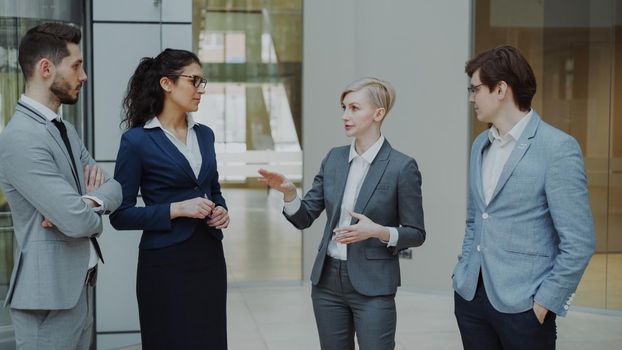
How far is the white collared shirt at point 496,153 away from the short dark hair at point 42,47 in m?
1.67

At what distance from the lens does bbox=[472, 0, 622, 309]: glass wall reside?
8.06 m

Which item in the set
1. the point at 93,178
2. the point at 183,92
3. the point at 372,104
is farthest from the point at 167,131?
the point at 372,104

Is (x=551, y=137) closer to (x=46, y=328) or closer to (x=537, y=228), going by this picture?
(x=537, y=228)

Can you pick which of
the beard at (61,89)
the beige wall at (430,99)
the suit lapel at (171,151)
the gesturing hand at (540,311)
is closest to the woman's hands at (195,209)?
the suit lapel at (171,151)

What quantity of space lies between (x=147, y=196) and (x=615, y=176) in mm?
5798

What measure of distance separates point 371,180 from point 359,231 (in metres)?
0.34

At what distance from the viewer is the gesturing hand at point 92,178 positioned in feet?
10.9

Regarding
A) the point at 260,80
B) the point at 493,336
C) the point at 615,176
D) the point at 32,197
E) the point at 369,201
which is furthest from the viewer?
the point at 260,80

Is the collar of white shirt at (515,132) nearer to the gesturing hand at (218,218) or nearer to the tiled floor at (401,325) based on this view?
the gesturing hand at (218,218)

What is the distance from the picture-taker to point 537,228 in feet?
10.0

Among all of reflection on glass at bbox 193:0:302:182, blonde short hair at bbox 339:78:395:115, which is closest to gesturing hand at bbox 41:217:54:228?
blonde short hair at bbox 339:78:395:115

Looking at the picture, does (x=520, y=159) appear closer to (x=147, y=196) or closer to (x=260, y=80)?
(x=147, y=196)

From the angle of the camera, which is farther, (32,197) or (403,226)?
(403,226)

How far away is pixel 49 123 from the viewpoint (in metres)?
3.06
